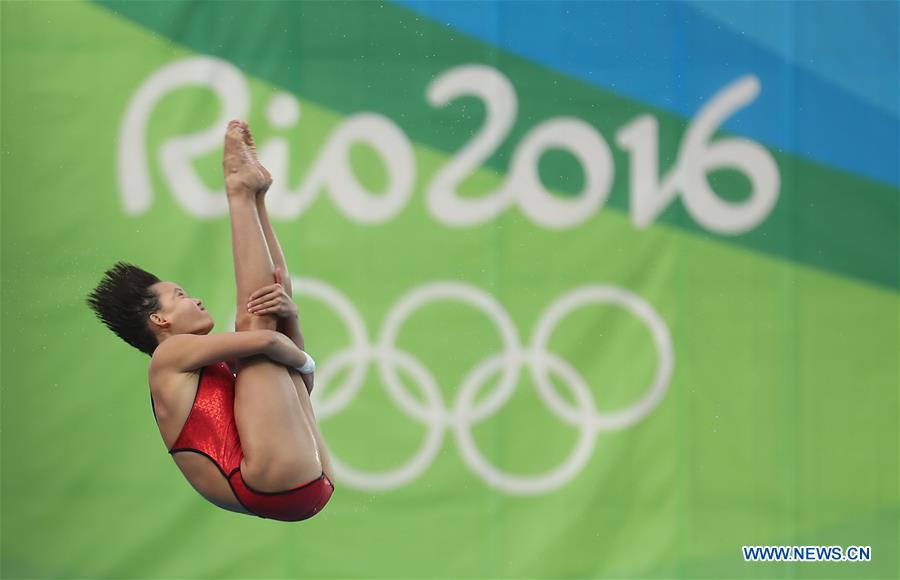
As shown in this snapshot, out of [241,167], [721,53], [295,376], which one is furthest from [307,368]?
[721,53]

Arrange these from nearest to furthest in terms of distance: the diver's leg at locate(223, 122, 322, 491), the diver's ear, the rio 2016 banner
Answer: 1. the diver's leg at locate(223, 122, 322, 491)
2. the diver's ear
3. the rio 2016 banner

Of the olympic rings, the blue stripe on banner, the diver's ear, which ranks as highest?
the blue stripe on banner

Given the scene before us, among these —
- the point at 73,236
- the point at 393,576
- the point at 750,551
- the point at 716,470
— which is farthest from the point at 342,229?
→ the point at 750,551

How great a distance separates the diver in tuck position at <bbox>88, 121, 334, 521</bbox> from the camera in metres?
2.29

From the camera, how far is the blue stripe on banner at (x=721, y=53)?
3.60m

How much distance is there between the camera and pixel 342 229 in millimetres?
3600

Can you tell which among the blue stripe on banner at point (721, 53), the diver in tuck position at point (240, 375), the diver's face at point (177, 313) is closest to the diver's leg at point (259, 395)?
the diver in tuck position at point (240, 375)

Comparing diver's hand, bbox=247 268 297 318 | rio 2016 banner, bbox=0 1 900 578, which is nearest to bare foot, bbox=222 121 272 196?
diver's hand, bbox=247 268 297 318

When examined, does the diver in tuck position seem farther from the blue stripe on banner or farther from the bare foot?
the blue stripe on banner

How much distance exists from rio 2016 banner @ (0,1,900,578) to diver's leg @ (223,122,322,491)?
1.23 m

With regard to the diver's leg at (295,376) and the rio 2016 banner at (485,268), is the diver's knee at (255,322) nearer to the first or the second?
the diver's leg at (295,376)

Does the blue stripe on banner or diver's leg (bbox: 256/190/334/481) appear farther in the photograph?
the blue stripe on banner

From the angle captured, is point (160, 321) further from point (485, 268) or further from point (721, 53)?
point (721, 53)

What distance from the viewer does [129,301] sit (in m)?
2.41
